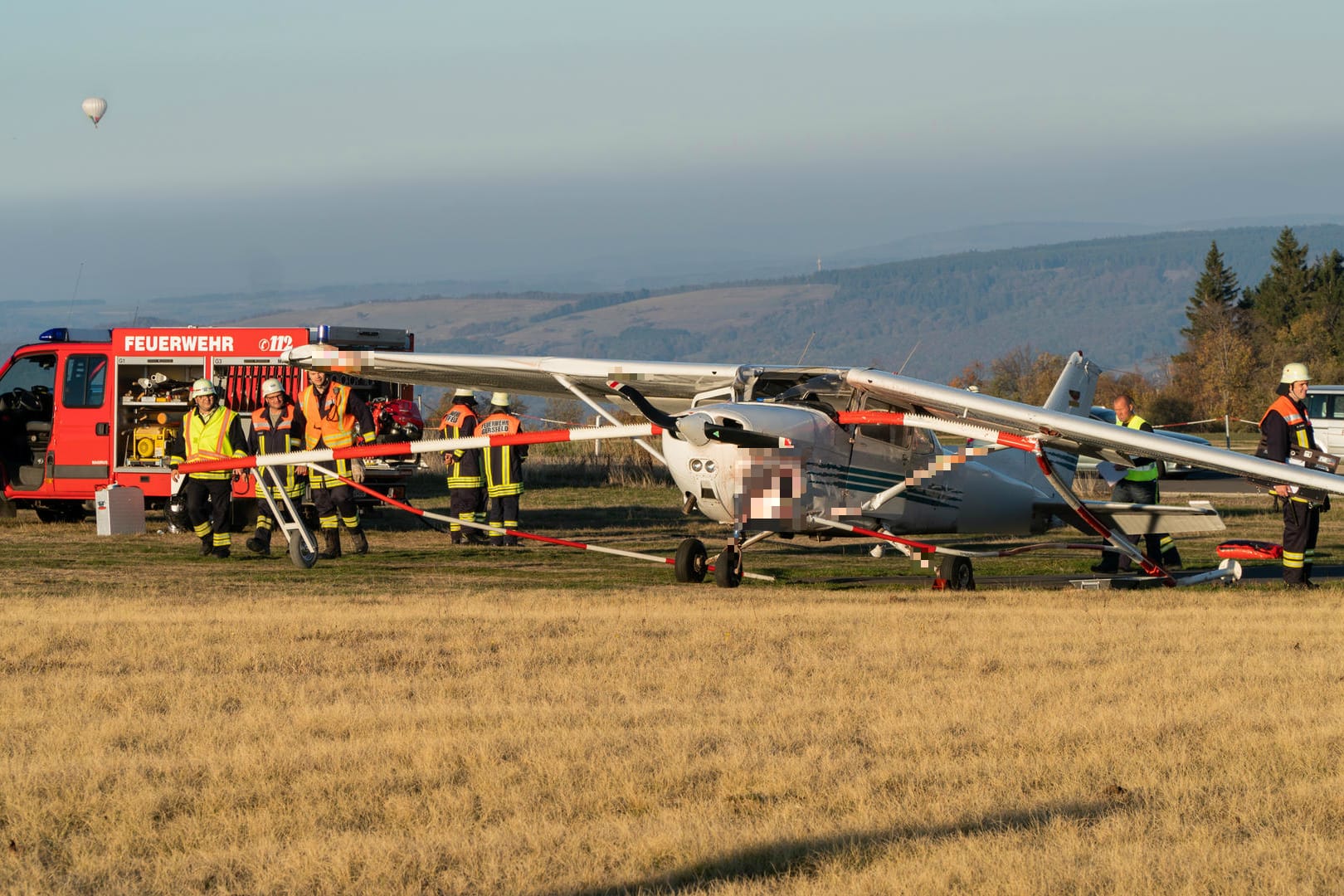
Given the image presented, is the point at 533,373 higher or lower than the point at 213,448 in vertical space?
higher

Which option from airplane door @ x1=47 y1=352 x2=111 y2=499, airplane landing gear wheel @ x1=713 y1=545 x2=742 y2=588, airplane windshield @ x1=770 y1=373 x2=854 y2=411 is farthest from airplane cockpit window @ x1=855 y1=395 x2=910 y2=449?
airplane door @ x1=47 y1=352 x2=111 y2=499

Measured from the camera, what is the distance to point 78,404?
20422 mm

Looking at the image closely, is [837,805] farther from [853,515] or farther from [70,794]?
[853,515]

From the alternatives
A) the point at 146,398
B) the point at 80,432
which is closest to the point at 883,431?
the point at 146,398

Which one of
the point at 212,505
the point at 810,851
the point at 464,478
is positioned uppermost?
the point at 464,478

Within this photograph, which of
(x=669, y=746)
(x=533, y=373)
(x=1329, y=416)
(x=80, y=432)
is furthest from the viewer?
(x=1329, y=416)

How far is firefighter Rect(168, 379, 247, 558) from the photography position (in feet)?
55.1

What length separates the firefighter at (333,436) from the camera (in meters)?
17.0

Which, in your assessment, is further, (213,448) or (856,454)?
(213,448)

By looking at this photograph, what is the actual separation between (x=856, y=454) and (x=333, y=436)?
21.2 feet

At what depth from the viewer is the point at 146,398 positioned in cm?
2052

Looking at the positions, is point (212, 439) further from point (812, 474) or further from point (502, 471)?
point (812, 474)

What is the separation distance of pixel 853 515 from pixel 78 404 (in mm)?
11615

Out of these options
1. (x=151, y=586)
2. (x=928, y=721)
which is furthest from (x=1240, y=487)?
(x=928, y=721)
